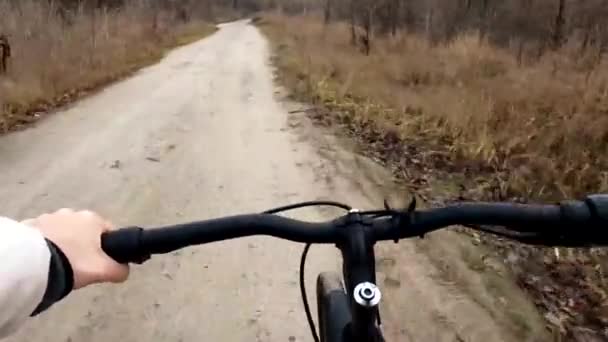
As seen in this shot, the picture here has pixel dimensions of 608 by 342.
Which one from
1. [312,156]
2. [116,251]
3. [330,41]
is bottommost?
[330,41]

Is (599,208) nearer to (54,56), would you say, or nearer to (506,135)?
(506,135)

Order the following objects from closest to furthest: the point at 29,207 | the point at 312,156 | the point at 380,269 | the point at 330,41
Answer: the point at 380,269
the point at 29,207
the point at 312,156
the point at 330,41

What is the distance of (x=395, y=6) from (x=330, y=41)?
94.0 inches

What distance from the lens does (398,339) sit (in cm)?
309

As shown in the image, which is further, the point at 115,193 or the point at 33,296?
the point at 115,193

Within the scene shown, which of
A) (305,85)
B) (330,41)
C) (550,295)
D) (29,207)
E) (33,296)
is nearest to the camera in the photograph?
(33,296)

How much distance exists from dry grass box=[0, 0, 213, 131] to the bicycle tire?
674 centimetres

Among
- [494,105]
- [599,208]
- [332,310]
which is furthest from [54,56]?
[599,208]

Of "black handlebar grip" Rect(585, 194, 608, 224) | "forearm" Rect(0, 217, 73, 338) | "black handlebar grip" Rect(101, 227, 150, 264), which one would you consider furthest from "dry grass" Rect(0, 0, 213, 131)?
"black handlebar grip" Rect(585, 194, 608, 224)

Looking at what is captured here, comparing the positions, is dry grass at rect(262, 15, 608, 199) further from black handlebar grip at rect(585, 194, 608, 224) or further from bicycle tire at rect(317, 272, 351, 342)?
black handlebar grip at rect(585, 194, 608, 224)

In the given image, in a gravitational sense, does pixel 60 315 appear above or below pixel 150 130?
above

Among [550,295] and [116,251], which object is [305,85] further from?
[116,251]

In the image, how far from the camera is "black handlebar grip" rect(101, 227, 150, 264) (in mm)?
1132

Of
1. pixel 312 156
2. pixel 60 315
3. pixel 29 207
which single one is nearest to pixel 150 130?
pixel 312 156
